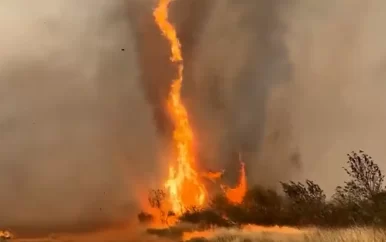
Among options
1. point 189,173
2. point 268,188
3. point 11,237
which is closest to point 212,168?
point 189,173

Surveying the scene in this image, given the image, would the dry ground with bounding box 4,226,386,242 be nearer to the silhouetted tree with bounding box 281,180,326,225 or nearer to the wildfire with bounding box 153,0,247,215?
the silhouetted tree with bounding box 281,180,326,225

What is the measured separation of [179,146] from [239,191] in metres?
1.76

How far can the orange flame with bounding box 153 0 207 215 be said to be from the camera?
909 cm

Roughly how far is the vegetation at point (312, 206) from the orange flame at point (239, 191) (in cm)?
10

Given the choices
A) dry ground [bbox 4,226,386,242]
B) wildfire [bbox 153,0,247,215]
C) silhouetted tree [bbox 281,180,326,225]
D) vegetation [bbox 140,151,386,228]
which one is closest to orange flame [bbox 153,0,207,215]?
wildfire [bbox 153,0,247,215]

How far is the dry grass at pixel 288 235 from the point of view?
6.87 metres

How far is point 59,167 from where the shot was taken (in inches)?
395

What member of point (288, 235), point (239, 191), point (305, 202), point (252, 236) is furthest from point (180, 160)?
point (288, 235)

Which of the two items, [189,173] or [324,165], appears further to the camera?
[189,173]

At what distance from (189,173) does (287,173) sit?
1981mm

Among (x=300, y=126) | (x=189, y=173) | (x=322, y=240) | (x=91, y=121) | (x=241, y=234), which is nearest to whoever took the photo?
(x=322, y=240)

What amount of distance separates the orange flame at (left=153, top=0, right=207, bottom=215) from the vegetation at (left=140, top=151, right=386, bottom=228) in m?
0.38

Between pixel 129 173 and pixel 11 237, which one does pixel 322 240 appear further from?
pixel 11 237

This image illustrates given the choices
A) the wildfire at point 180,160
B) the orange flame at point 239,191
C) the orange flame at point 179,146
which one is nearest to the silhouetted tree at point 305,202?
the orange flame at point 239,191
